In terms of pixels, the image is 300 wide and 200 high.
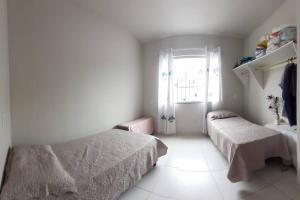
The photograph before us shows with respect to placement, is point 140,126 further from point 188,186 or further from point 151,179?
point 188,186

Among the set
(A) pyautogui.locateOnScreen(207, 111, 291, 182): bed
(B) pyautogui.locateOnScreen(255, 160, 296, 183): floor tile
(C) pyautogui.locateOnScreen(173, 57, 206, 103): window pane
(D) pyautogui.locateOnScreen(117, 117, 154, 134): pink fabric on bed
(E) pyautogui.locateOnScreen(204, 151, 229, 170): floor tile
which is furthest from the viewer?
(C) pyautogui.locateOnScreen(173, 57, 206, 103): window pane

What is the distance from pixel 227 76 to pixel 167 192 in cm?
304

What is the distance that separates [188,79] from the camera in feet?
12.4

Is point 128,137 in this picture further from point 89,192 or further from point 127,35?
point 127,35

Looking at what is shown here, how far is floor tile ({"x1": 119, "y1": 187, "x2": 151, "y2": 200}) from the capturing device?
151cm

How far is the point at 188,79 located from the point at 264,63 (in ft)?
5.25

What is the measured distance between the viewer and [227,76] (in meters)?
3.58

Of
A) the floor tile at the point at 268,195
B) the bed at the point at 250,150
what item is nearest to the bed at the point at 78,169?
A: the bed at the point at 250,150

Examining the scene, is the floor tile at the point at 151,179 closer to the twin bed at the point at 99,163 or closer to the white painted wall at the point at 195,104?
the twin bed at the point at 99,163

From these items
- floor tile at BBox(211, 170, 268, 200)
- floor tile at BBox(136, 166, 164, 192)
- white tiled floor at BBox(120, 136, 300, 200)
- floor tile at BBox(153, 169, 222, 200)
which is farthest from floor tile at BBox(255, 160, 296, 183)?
floor tile at BBox(136, 166, 164, 192)

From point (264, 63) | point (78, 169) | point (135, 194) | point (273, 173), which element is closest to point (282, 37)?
point (264, 63)

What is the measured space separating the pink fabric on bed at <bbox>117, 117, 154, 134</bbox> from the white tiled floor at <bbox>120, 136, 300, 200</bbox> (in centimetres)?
85

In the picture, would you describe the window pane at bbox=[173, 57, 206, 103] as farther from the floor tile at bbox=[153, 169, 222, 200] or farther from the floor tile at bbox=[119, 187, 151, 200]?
the floor tile at bbox=[119, 187, 151, 200]

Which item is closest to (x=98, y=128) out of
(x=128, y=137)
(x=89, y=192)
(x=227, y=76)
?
(x=128, y=137)
